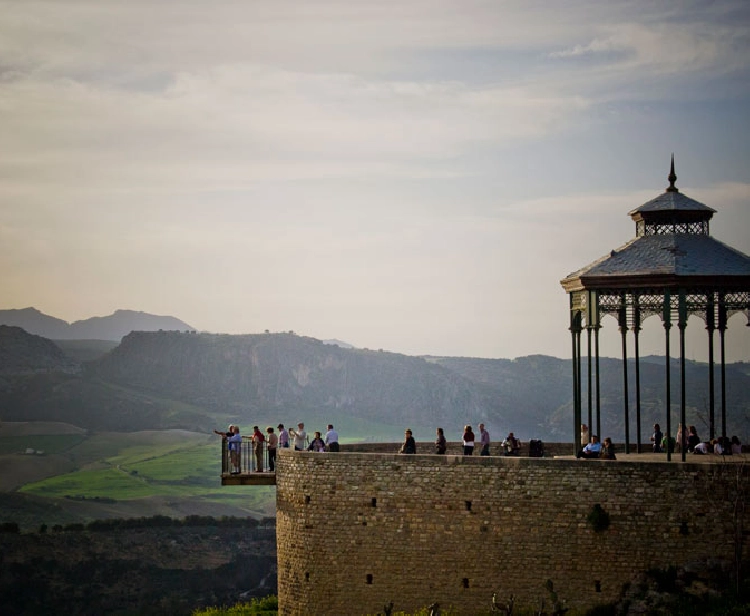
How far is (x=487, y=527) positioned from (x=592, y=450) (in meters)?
3.42

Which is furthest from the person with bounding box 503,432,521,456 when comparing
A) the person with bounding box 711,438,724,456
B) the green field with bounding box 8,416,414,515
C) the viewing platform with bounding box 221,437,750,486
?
the green field with bounding box 8,416,414,515

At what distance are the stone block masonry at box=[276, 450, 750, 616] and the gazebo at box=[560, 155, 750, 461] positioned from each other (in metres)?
2.16

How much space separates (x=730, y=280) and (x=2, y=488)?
13257cm

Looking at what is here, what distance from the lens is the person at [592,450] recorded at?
107 ft

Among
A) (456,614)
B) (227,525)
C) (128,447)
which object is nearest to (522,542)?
(456,614)

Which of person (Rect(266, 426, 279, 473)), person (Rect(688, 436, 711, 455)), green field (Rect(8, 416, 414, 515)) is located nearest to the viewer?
person (Rect(688, 436, 711, 455))

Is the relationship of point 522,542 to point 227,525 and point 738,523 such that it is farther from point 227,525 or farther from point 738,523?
point 227,525

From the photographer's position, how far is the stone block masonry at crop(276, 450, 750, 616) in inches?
1165

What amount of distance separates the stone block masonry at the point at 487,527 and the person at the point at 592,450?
7.06ft

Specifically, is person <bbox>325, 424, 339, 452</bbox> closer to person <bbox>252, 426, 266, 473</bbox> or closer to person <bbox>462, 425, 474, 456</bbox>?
person <bbox>252, 426, 266, 473</bbox>

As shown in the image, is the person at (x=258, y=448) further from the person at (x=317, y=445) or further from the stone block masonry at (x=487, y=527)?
the stone block masonry at (x=487, y=527)

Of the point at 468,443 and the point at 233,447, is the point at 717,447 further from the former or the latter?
the point at 233,447

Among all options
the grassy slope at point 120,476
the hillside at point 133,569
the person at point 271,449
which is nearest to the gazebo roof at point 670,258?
the person at point 271,449

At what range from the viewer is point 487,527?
30969 mm
